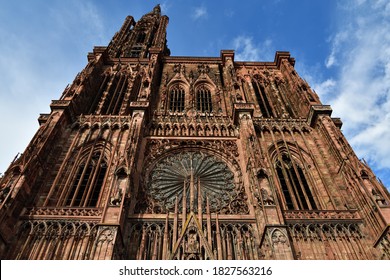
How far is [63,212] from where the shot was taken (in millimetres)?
13109

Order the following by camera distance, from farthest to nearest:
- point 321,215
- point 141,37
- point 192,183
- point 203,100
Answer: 1. point 141,37
2. point 203,100
3. point 192,183
4. point 321,215

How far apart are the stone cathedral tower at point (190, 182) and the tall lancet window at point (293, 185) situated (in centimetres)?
7

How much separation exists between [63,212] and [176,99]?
12.4 meters

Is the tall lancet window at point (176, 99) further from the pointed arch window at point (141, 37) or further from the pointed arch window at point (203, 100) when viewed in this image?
the pointed arch window at point (141, 37)

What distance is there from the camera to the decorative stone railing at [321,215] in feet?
43.3

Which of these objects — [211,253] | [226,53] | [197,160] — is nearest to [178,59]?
[226,53]

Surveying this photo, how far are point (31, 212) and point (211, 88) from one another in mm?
15900

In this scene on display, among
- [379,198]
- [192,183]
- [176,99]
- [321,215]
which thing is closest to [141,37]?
[176,99]

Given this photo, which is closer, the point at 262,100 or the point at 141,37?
the point at 262,100

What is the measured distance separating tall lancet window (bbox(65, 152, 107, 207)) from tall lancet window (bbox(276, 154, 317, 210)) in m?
9.73

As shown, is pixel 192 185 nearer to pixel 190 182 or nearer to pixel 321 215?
pixel 190 182

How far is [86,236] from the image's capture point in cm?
1222

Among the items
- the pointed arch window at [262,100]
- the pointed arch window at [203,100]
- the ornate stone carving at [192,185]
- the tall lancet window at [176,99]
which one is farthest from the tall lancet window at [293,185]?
the tall lancet window at [176,99]
